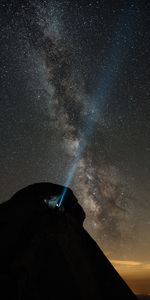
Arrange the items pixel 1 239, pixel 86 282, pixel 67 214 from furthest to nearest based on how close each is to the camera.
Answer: pixel 67 214 → pixel 86 282 → pixel 1 239

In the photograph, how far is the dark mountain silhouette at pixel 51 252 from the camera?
15.0 feet

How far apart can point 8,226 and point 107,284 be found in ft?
5.12

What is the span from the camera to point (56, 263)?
197 inches

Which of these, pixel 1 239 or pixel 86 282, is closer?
pixel 1 239

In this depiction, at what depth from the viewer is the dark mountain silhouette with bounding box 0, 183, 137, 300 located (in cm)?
457

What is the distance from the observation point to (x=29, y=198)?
4945 millimetres

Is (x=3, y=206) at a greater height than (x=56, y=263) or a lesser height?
greater

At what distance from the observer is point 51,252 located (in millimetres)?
4984

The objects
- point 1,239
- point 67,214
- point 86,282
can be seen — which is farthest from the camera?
point 67,214

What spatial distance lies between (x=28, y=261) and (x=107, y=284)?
44.2 inches

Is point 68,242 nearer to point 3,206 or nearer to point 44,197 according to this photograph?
point 44,197

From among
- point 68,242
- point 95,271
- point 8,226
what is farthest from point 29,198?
point 95,271

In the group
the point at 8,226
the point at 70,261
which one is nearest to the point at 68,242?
the point at 70,261

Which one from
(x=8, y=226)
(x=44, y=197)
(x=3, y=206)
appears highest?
(x=44, y=197)
